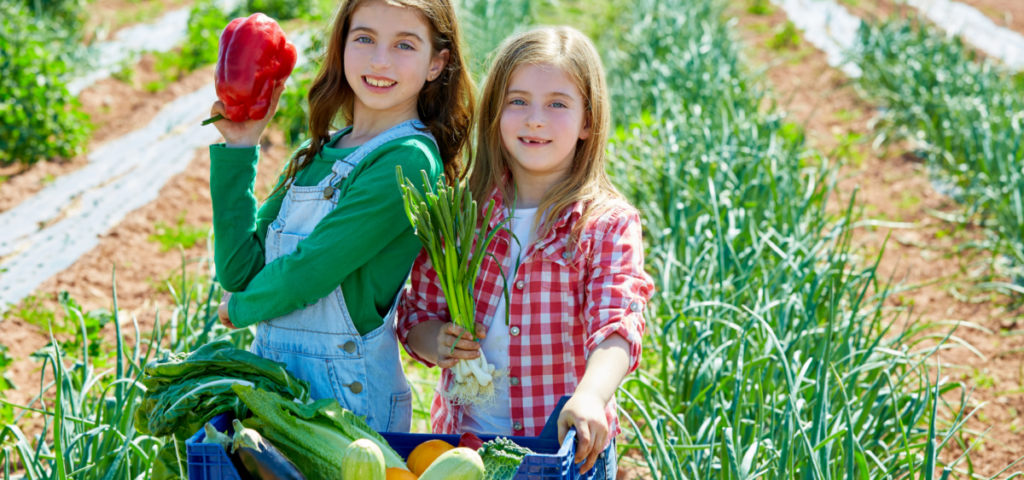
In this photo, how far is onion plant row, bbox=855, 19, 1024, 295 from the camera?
3.91 m

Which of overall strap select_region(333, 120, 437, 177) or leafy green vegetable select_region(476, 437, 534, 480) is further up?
overall strap select_region(333, 120, 437, 177)

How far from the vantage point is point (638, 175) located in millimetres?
3844

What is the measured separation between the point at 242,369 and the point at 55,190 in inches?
145

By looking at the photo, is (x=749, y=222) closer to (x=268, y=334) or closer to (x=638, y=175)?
(x=638, y=175)

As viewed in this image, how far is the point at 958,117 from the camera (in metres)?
4.98

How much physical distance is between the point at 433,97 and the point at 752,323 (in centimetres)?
115

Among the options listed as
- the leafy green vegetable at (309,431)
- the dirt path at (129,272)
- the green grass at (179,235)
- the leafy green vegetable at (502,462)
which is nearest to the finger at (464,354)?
the leafy green vegetable at (309,431)

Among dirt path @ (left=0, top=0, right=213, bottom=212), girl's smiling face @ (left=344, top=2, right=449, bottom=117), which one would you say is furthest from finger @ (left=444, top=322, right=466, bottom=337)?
dirt path @ (left=0, top=0, right=213, bottom=212)

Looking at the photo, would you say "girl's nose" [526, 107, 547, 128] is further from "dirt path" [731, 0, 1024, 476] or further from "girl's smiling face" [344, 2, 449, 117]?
"dirt path" [731, 0, 1024, 476]

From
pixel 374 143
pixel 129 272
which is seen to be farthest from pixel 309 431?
pixel 129 272

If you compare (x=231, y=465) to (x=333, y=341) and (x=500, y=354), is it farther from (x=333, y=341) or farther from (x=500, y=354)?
(x=500, y=354)

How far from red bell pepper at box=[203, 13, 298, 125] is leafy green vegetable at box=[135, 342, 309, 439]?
1.70ft

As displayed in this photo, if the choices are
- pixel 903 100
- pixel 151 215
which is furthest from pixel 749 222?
pixel 903 100

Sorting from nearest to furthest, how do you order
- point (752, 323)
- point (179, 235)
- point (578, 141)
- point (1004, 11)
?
point (578, 141)
point (752, 323)
point (179, 235)
point (1004, 11)
